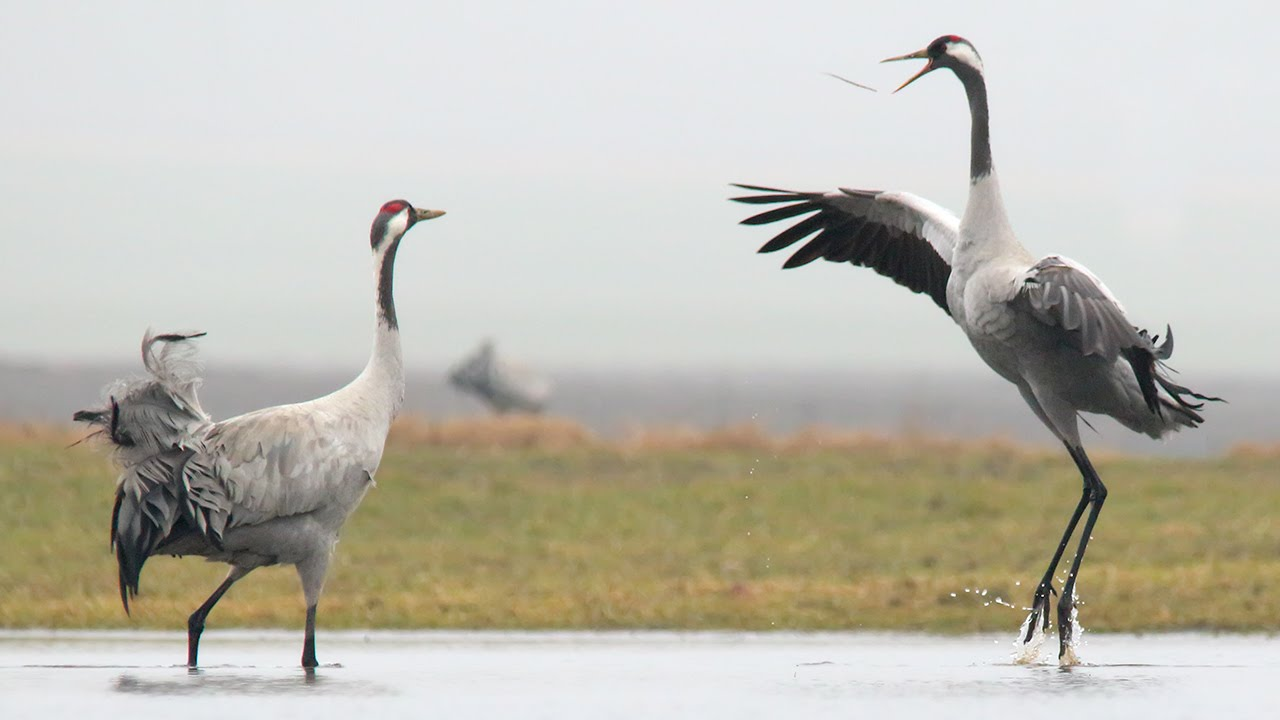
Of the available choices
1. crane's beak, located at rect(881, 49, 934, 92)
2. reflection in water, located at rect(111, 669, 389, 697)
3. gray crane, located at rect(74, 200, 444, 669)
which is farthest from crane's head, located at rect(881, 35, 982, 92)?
reflection in water, located at rect(111, 669, 389, 697)

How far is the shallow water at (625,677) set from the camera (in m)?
7.27

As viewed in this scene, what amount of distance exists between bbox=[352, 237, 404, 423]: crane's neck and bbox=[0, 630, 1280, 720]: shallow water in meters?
1.17

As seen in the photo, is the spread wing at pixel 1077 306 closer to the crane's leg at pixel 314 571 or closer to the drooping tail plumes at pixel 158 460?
the crane's leg at pixel 314 571

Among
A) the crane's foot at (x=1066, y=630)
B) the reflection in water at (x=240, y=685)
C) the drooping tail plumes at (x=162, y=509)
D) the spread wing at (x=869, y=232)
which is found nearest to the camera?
the reflection in water at (x=240, y=685)

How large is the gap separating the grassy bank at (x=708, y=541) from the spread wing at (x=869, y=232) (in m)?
2.06

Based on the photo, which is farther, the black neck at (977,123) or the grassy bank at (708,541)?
the grassy bank at (708,541)

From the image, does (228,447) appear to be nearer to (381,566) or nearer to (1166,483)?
(381,566)

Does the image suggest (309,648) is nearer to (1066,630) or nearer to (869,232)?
(1066,630)

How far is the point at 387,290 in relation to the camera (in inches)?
372

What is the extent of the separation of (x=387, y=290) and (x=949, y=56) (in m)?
2.89

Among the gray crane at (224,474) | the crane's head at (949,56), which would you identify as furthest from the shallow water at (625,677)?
the crane's head at (949,56)

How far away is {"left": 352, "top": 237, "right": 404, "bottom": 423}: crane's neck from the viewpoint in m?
9.11

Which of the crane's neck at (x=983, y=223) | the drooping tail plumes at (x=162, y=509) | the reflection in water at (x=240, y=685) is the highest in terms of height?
the crane's neck at (x=983, y=223)

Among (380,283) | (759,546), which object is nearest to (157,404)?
(380,283)
